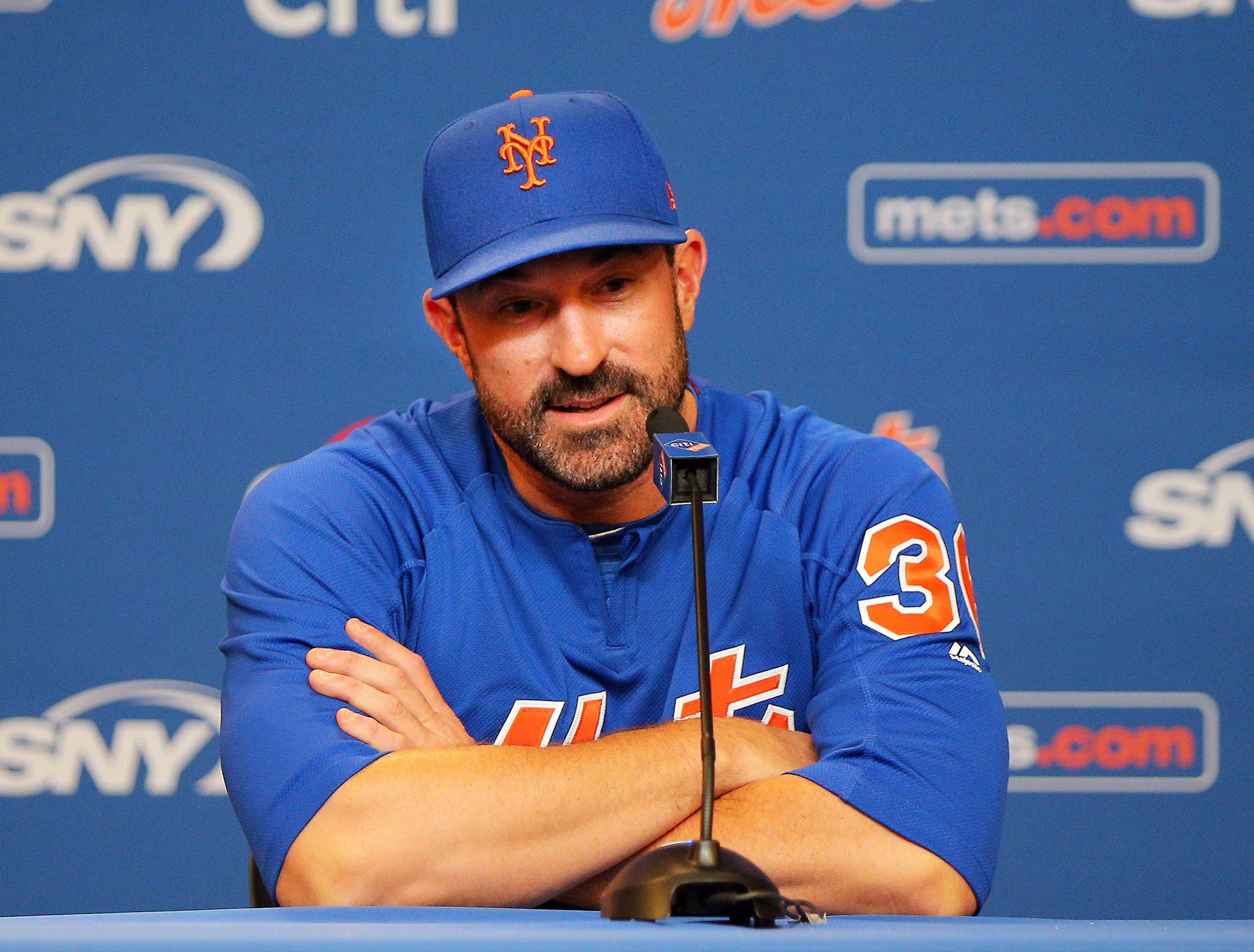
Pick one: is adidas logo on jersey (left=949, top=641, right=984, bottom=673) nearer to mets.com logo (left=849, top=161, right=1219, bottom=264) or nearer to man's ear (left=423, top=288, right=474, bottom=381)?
man's ear (left=423, top=288, right=474, bottom=381)

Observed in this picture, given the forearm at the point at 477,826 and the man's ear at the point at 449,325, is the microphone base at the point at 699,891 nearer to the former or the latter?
the forearm at the point at 477,826

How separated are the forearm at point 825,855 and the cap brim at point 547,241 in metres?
0.58

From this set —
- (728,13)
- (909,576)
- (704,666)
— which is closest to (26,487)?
(728,13)

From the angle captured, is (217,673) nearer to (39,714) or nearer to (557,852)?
(39,714)

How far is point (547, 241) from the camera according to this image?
1367 millimetres

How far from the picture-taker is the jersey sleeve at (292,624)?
120 centimetres

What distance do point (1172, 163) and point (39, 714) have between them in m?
2.14

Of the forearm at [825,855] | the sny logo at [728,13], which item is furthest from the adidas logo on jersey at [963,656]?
the sny logo at [728,13]

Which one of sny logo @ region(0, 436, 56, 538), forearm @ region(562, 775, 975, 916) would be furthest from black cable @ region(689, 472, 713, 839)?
sny logo @ region(0, 436, 56, 538)

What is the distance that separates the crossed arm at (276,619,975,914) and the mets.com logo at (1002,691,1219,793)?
105cm

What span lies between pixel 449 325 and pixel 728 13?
3.28 ft

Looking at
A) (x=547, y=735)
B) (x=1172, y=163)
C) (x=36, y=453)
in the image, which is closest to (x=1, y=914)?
(x=36, y=453)

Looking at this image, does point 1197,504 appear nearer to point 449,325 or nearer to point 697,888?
point 449,325

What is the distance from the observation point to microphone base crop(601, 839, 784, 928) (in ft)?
2.71
